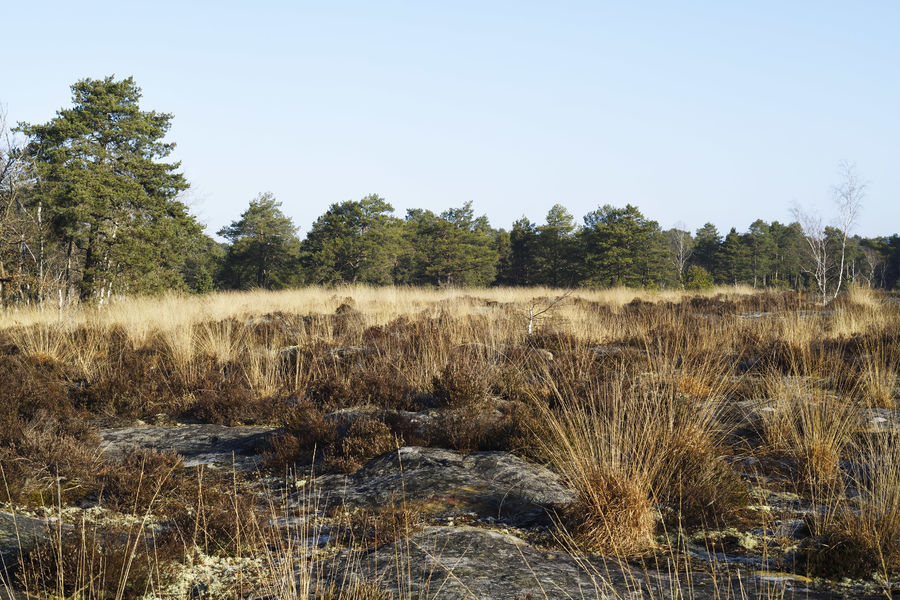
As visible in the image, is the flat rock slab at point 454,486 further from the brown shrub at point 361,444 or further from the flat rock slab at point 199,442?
the flat rock slab at point 199,442

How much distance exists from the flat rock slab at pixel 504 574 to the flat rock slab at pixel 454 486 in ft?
1.38

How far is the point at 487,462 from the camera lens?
4.32 metres

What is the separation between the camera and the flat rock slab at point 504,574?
8.23ft

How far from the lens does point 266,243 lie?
43.5m

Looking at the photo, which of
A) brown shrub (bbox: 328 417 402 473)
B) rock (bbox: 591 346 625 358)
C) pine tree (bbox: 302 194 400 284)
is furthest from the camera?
pine tree (bbox: 302 194 400 284)

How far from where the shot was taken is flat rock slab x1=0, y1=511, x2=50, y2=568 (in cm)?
A: 279

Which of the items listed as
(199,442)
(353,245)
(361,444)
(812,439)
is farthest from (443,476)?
(353,245)

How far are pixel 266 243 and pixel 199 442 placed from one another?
3982 centimetres

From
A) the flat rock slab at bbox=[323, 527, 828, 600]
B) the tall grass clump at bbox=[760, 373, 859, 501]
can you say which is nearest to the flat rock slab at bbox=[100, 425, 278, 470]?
the flat rock slab at bbox=[323, 527, 828, 600]

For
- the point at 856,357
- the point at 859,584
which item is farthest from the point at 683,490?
the point at 856,357

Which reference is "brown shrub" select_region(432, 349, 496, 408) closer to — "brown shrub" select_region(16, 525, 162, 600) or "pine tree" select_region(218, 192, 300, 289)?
"brown shrub" select_region(16, 525, 162, 600)

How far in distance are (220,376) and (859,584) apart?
22.2ft

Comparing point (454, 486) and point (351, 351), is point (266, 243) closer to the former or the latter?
point (351, 351)

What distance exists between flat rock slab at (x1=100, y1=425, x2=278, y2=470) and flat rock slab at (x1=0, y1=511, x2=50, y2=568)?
153cm
